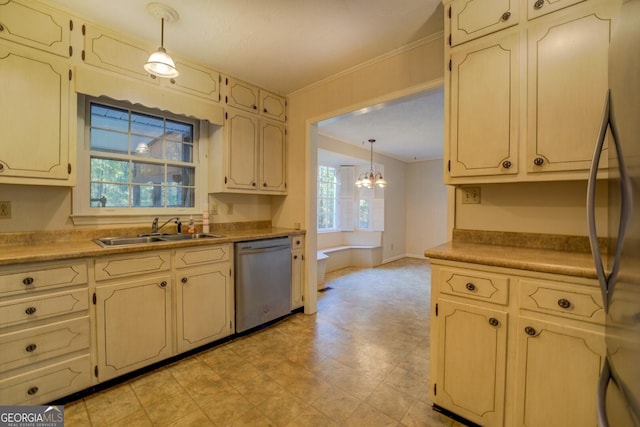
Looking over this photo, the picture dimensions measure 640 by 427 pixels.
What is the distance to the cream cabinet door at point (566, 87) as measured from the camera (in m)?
1.29

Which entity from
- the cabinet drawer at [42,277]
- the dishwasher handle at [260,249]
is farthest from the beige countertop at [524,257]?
the cabinet drawer at [42,277]

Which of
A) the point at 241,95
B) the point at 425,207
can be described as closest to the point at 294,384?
the point at 241,95

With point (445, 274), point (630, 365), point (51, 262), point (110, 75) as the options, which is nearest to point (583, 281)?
point (445, 274)

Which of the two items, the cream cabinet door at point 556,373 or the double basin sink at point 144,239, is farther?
the double basin sink at point 144,239

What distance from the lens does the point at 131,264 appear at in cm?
185

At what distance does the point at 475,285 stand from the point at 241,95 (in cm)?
267

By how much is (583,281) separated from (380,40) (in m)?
2.04

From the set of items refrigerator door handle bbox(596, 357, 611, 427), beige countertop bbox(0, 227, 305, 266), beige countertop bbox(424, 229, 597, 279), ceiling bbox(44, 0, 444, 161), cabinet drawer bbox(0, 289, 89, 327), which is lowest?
cabinet drawer bbox(0, 289, 89, 327)

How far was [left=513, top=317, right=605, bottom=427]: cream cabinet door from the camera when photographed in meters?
1.13

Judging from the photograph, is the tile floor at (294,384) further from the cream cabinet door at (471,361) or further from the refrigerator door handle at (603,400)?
the refrigerator door handle at (603,400)

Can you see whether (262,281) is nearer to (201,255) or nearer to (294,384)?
(201,255)

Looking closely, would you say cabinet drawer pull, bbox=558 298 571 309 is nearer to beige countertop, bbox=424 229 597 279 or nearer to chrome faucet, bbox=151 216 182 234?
beige countertop, bbox=424 229 597 279

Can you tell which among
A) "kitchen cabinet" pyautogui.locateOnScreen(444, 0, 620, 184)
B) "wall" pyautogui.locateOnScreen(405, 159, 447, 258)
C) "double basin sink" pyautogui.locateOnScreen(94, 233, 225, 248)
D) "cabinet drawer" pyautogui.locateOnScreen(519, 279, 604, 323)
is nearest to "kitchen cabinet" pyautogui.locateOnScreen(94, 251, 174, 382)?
"double basin sink" pyautogui.locateOnScreen(94, 233, 225, 248)

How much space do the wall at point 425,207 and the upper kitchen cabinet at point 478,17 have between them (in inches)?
196
